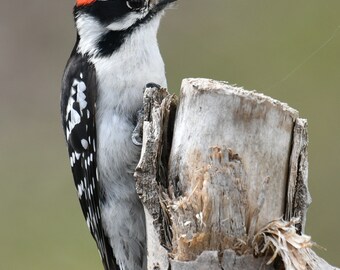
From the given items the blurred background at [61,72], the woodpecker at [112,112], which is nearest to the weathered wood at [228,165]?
the woodpecker at [112,112]

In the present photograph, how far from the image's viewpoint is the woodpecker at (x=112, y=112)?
5641 mm

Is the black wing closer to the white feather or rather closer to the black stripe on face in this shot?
the white feather

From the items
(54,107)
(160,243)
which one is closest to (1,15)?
(54,107)

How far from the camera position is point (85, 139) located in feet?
19.0

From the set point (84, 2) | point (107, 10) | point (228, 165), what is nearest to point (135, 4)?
point (107, 10)

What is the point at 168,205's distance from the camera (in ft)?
14.4

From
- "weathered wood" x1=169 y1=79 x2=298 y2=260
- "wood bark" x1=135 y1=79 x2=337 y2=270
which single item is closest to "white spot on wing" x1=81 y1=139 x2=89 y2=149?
"wood bark" x1=135 y1=79 x2=337 y2=270

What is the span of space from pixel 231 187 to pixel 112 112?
58.7 inches

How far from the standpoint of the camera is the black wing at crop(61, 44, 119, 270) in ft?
18.9

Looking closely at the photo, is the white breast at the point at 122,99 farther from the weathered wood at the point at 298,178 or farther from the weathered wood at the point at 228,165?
the weathered wood at the point at 298,178

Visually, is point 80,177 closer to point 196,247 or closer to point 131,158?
point 131,158

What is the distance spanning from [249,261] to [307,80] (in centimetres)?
633

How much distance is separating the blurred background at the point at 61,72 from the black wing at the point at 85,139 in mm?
3928

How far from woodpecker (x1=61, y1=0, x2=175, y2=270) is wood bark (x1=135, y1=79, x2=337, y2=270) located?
1105 mm
